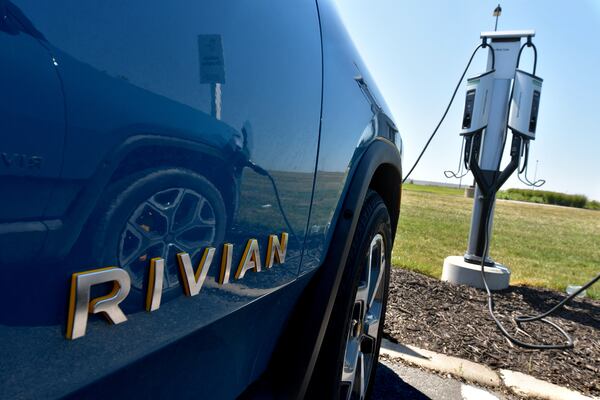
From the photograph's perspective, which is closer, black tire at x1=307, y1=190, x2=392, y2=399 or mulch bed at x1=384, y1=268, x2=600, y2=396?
black tire at x1=307, y1=190, x2=392, y2=399

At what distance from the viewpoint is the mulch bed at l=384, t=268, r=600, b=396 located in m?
2.91

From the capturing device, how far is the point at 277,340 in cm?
126

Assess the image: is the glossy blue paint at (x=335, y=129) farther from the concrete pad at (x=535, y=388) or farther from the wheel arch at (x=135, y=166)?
the concrete pad at (x=535, y=388)

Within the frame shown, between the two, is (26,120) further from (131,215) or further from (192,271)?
(192,271)

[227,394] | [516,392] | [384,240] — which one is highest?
[384,240]

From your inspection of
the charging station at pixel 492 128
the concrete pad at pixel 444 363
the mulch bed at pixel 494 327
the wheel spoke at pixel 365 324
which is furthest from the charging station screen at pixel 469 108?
the wheel spoke at pixel 365 324

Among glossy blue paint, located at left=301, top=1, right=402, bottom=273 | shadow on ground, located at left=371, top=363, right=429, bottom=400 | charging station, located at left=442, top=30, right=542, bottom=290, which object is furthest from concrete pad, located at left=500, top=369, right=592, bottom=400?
glossy blue paint, located at left=301, top=1, right=402, bottom=273

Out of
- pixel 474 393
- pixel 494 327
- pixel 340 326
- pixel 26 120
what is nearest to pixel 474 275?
pixel 494 327

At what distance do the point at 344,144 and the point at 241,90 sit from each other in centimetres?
61

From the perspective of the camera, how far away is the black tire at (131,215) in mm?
603

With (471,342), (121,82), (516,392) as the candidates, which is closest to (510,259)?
(471,342)

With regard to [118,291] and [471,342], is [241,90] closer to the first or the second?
[118,291]

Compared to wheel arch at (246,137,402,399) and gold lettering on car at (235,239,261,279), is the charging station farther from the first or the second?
gold lettering on car at (235,239,261,279)

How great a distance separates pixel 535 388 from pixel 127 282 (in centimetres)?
269
